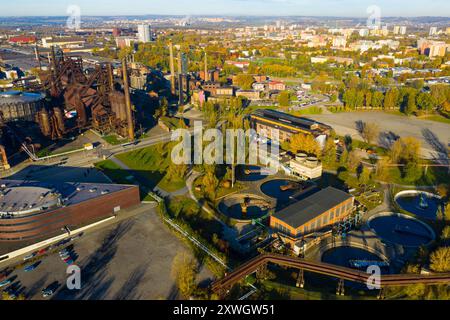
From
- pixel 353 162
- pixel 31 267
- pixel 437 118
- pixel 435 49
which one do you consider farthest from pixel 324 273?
pixel 435 49

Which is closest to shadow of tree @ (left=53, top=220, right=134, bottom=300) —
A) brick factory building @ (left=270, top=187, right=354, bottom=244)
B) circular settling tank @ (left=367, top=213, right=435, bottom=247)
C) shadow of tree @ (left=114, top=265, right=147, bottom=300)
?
shadow of tree @ (left=114, top=265, right=147, bottom=300)

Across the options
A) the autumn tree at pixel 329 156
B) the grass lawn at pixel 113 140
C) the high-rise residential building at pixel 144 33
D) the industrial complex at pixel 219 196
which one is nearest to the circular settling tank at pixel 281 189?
the industrial complex at pixel 219 196

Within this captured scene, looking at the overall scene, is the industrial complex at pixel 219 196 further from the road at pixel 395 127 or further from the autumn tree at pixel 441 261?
the road at pixel 395 127

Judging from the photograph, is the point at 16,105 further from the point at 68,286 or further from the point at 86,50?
the point at 86,50

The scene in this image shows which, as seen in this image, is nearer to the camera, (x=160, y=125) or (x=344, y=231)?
(x=344, y=231)

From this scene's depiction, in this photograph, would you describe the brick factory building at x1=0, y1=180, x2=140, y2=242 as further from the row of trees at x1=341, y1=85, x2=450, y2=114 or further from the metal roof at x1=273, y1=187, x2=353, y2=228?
the row of trees at x1=341, y1=85, x2=450, y2=114

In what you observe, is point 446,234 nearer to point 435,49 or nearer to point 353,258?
point 353,258
